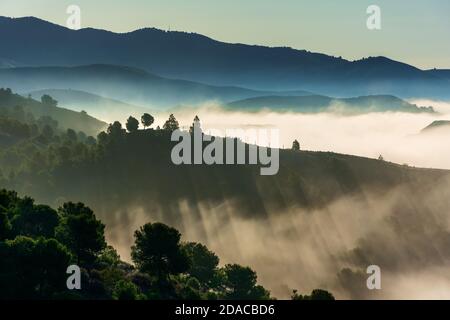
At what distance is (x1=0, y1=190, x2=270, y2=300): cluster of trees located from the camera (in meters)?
75.8

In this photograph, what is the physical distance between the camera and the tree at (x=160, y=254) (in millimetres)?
89750

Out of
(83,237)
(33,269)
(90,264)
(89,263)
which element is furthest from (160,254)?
(33,269)

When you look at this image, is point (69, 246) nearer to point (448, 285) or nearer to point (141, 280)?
point (141, 280)

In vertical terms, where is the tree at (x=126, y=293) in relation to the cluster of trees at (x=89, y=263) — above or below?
below

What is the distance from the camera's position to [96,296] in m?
78.2

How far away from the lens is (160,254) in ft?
297

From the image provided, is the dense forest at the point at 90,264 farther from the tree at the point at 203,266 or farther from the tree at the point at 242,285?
the tree at the point at 203,266

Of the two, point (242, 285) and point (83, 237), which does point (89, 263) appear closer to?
point (83, 237)

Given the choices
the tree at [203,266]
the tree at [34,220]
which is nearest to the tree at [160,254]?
the tree at [34,220]

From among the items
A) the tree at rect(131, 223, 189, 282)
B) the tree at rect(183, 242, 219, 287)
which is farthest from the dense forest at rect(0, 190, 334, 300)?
the tree at rect(183, 242, 219, 287)

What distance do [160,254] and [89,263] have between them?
1048cm
